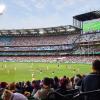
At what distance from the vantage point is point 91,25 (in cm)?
10619

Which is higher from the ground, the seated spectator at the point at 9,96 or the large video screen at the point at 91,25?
the large video screen at the point at 91,25

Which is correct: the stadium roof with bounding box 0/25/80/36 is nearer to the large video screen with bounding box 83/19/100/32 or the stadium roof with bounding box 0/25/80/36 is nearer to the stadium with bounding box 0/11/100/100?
the stadium with bounding box 0/11/100/100

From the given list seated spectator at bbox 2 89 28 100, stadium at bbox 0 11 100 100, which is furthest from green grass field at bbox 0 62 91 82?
seated spectator at bbox 2 89 28 100

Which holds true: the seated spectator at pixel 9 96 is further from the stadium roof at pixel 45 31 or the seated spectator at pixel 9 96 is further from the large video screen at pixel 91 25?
the stadium roof at pixel 45 31

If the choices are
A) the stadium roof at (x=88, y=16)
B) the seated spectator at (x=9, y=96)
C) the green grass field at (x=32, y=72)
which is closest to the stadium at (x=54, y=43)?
the stadium roof at (x=88, y=16)

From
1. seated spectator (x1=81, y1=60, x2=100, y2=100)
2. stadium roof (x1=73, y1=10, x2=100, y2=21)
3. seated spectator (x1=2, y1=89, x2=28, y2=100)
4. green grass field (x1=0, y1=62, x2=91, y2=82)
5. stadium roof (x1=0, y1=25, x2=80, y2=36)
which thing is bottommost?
green grass field (x1=0, y1=62, x2=91, y2=82)

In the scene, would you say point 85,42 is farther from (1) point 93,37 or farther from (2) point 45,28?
(2) point 45,28

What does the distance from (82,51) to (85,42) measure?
4.58m

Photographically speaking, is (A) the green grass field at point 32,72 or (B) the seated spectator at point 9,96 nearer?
(B) the seated spectator at point 9,96

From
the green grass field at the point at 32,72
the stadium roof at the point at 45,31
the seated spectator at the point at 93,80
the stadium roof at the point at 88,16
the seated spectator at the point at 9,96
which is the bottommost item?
the green grass field at the point at 32,72

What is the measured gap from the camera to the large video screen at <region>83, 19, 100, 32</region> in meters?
104

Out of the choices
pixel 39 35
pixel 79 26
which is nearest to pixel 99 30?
pixel 79 26

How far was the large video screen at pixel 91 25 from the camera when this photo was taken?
104019mm

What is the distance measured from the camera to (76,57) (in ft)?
329
